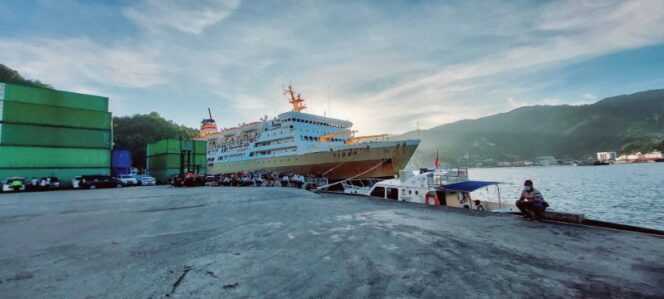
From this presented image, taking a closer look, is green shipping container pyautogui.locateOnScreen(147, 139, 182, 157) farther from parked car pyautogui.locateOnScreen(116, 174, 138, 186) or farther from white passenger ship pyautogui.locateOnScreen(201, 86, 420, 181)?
white passenger ship pyautogui.locateOnScreen(201, 86, 420, 181)

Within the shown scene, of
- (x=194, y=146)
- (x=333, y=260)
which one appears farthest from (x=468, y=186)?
(x=194, y=146)

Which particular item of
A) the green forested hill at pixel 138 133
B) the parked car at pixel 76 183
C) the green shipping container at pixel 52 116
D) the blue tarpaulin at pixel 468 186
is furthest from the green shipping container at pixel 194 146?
the blue tarpaulin at pixel 468 186

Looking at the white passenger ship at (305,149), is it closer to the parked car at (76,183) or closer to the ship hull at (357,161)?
the ship hull at (357,161)

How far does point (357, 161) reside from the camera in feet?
86.3

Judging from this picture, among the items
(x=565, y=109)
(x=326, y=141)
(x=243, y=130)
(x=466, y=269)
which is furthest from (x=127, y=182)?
(x=565, y=109)

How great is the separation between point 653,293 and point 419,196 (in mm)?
11202

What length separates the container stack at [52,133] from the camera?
1040 inches

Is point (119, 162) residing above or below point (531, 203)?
above

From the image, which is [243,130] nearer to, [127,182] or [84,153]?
[127,182]

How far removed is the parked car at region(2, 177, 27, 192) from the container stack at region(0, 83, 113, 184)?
8.67 feet

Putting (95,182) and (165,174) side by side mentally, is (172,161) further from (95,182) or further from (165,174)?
(95,182)

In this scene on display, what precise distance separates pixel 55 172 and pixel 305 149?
85.6 feet

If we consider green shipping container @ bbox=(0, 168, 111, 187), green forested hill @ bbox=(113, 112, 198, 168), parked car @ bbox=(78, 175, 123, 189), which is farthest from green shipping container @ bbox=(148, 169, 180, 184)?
green forested hill @ bbox=(113, 112, 198, 168)

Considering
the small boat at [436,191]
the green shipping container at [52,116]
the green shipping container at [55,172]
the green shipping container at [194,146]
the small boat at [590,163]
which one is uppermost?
the green shipping container at [52,116]
